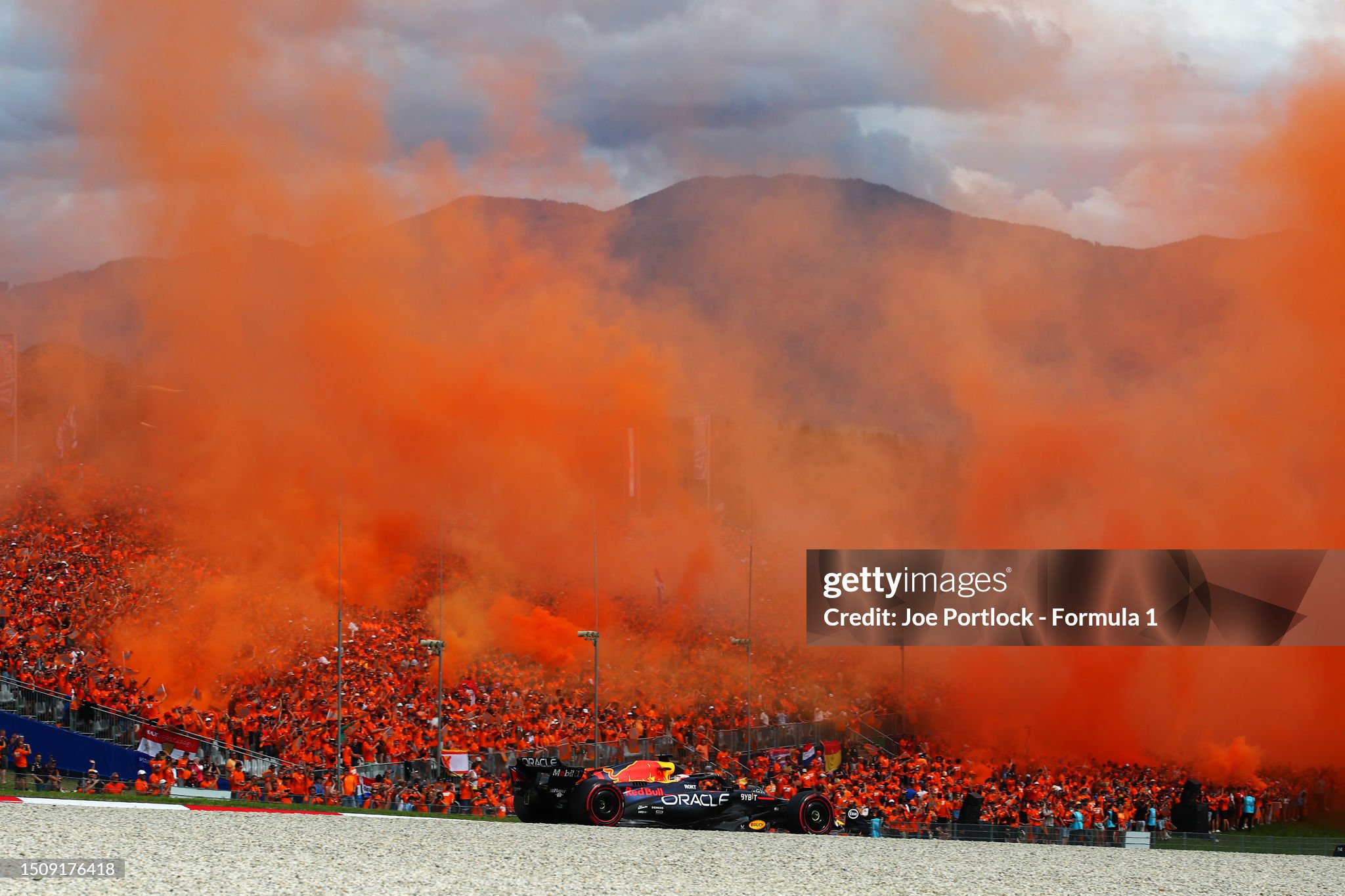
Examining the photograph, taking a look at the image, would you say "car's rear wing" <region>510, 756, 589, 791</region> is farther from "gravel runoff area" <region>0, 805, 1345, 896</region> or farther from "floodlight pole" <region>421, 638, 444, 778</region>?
"floodlight pole" <region>421, 638, 444, 778</region>

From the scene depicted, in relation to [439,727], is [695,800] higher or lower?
lower

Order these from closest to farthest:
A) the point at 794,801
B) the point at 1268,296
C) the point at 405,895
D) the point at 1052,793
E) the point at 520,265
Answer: the point at 405,895
the point at 794,801
the point at 1052,793
the point at 1268,296
the point at 520,265

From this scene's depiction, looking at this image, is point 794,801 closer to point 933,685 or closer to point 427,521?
point 933,685

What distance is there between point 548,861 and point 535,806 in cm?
484

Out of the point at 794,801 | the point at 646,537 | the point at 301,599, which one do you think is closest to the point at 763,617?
the point at 646,537

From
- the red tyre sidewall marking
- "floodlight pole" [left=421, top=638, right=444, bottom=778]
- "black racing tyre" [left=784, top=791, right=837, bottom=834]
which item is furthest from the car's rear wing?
"floodlight pole" [left=421, top=638, right=444, bottom=778]

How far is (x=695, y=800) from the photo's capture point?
25.6 metres

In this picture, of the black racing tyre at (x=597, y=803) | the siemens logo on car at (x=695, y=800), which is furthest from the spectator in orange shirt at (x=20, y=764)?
the siemens logo on car at (x=695, y=800)

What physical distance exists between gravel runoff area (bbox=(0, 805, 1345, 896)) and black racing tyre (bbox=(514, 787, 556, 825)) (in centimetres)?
37

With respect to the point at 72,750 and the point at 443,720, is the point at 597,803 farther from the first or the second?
the point at 72,750

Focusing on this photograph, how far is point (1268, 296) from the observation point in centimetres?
5056

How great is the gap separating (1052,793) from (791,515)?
96.6ft

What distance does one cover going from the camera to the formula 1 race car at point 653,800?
81.5 ft

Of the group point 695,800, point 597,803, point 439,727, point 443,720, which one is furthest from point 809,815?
point 443,720
